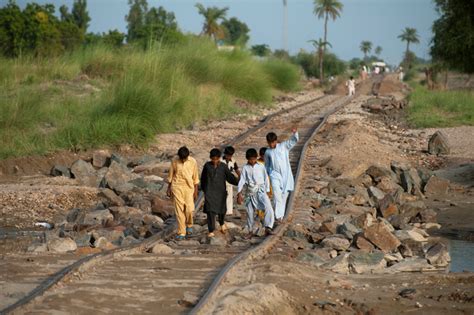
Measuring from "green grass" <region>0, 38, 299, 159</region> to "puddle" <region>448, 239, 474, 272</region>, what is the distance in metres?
10.0

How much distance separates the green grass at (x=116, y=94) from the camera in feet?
69.7

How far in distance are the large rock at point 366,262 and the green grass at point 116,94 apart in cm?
1084

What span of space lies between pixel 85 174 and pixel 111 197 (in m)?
2.70

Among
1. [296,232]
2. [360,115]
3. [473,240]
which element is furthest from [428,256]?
[360,115]

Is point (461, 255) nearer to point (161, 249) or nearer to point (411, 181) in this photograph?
point (161, 249)

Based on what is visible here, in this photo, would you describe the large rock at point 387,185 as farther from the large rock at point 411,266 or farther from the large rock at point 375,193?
the large rock at point 411,266

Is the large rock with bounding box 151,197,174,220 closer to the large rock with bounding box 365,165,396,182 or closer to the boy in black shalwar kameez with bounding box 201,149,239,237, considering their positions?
the boy in black shalwar kameez with bounding box 201,149,239,237

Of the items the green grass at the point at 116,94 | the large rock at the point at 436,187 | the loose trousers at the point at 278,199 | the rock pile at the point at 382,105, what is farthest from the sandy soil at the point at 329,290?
the rock pile at the point at 382,105

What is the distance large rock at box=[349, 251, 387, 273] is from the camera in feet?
34.1

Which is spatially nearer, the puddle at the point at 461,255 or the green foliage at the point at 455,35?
the puddle at the point at 461,255

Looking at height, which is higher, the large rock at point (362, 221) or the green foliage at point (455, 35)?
the green foliage at point (455, 35)

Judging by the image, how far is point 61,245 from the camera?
1090 cm

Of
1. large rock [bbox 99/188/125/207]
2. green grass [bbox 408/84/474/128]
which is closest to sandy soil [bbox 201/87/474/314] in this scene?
large rock [bbox 99/188/125/207]

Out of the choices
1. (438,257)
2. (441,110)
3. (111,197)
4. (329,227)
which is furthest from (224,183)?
(441,110)
